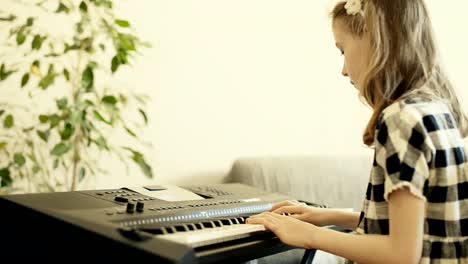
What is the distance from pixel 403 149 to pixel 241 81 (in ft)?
4.01

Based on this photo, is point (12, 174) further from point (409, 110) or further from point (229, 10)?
point (409, 110)

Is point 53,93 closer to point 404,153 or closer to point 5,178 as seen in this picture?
point 5,178

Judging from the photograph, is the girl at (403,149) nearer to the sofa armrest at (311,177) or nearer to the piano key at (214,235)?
the piano key at (214,235)

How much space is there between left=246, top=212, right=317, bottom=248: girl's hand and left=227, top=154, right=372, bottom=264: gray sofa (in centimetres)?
90

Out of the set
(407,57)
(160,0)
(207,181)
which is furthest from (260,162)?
(407,57)

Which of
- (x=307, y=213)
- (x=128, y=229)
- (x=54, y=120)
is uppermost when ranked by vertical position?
(x=54, y=120)

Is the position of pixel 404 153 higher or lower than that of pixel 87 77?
lower

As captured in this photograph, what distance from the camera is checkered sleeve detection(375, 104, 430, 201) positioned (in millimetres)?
855

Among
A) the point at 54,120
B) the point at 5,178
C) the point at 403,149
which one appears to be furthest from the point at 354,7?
the point at 5,178

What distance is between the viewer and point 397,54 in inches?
38.9

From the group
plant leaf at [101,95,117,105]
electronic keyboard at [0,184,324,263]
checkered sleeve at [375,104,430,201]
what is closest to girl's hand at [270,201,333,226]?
electronic keyboard at [0,184,324,263]

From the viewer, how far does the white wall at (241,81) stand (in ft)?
6.08

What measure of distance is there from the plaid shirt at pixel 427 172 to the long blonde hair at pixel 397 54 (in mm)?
46

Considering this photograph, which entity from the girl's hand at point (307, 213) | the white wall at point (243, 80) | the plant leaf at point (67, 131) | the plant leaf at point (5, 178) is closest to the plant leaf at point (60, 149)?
the plant leaf at point (67, 131)
